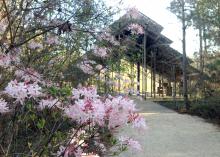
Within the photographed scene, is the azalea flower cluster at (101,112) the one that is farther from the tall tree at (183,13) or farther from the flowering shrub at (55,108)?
the tall tree at (183,13)

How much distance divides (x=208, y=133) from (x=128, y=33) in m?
5.08

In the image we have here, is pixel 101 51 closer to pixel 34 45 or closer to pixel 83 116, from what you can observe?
pixel 34 45

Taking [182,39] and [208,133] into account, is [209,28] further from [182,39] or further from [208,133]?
[208,133]

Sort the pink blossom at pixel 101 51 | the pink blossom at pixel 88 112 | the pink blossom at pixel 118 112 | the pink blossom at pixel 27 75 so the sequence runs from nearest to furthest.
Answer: the pink blossom at pixel 88 112 < the pink blossom at pixel 118 112 < the pink blossom at pixel 27 75 < the pink blossom at pixel 101 51

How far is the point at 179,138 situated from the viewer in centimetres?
1047

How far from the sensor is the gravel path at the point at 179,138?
8477 millimetres

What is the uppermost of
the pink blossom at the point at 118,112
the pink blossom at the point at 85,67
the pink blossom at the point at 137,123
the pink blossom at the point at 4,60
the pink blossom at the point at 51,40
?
the pink blossom at the point at 51,40

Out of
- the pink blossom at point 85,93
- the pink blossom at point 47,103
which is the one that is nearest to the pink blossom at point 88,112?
the pink blossom at point 85,93

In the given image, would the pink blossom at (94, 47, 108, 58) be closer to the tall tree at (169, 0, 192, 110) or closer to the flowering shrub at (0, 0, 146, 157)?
the flowering shrub at (0, 0, 146, 157)

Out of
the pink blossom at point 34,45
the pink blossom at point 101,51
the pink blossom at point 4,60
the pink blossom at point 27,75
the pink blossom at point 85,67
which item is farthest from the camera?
the pink blossom at point 85,67

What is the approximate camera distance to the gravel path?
8477 mm

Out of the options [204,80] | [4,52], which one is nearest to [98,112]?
[4,52]

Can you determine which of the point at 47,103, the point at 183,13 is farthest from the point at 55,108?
the point at 183,13

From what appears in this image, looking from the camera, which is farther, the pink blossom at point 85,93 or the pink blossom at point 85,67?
the pink blossom at point 85,67
